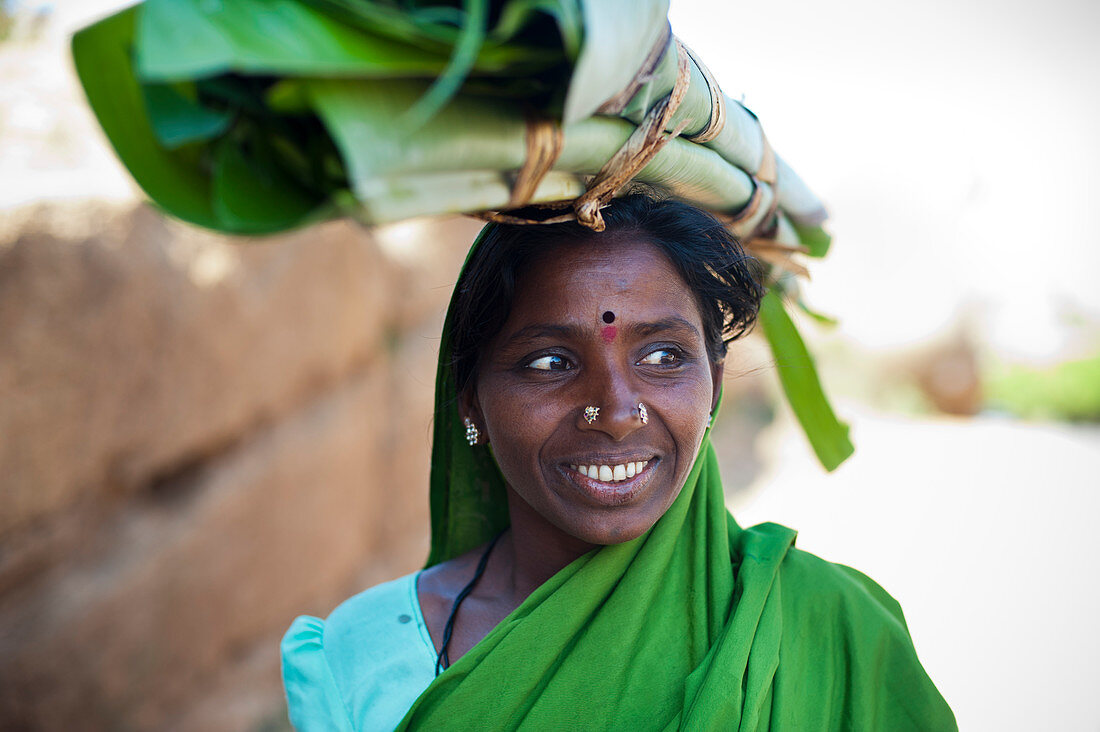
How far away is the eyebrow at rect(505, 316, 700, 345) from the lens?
1.51 m

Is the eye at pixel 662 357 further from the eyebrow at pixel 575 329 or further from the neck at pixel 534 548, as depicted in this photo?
the neck at pixel 534 548

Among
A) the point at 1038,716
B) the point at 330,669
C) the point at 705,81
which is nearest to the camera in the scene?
the point at 705,81

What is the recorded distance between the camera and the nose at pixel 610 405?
145cm

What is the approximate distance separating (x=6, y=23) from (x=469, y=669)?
400cm

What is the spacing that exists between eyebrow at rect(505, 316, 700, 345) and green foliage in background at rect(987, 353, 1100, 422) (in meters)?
14.2

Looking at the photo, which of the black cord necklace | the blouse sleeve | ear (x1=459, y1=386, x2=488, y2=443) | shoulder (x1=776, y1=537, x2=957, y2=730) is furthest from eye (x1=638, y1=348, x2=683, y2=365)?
the blouse sleeve

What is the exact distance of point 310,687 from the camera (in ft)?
5.74

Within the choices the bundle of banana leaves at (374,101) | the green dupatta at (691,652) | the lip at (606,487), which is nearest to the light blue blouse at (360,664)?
the green dupatta at (691,652)

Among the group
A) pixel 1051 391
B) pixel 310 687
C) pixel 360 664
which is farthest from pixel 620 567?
pixel 1051 391

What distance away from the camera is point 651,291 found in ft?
5.11

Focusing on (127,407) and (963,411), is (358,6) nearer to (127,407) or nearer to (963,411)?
(127,407)

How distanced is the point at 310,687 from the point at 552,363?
2.96ft

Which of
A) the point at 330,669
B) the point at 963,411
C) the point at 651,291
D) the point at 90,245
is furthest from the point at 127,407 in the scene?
the point at 963,411

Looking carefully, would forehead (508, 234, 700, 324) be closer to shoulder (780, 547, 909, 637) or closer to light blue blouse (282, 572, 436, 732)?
shoulder (780, 547, 909, 637)
